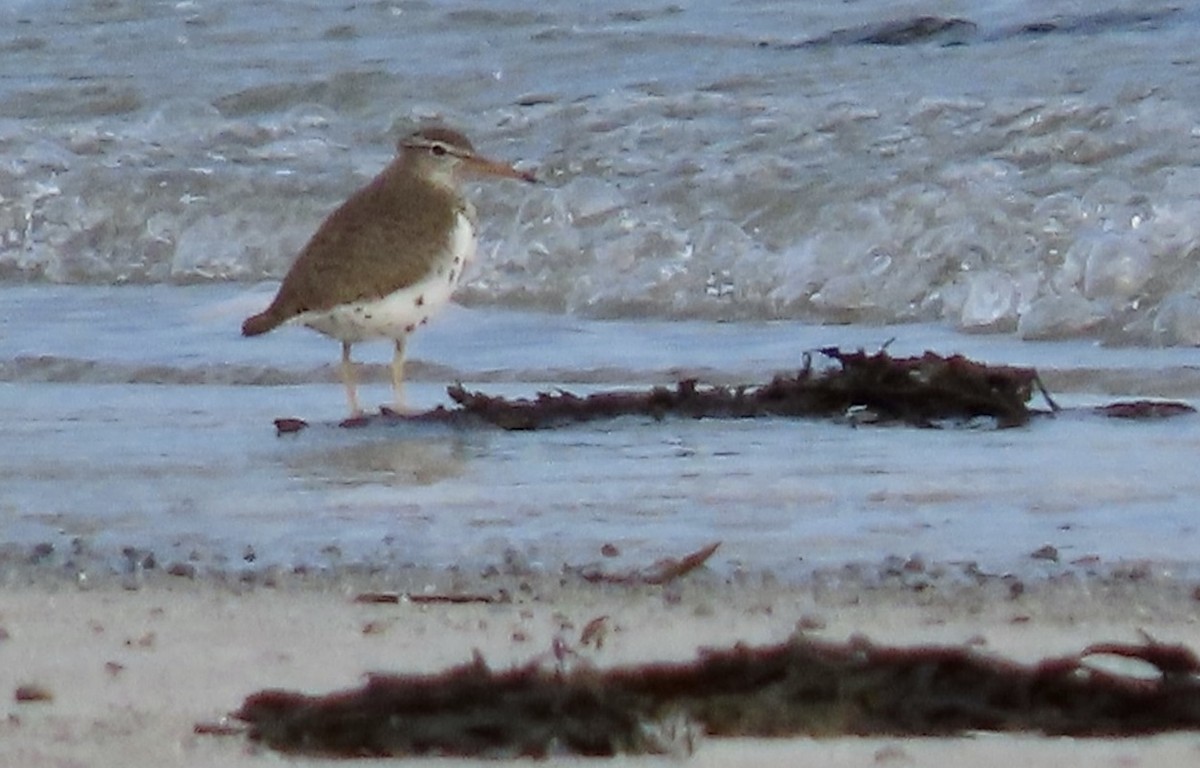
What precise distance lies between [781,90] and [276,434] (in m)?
4.96

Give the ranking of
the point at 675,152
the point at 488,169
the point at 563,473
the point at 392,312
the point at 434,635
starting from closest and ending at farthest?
the point at 434,635 < the point at 563,473 < the point at 392,312 < the point at 488,169 < the point at 675,152

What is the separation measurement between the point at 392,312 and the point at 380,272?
0.10 metres

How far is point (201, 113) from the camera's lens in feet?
37.0

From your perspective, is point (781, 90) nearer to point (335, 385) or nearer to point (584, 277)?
point (584, 277)

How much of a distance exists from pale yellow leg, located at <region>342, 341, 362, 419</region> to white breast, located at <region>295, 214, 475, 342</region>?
50mm

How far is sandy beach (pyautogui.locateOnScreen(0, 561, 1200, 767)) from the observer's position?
122 inches

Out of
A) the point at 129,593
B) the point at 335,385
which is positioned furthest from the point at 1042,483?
the point at 335,385

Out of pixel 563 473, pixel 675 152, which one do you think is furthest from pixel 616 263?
pixel 563 473

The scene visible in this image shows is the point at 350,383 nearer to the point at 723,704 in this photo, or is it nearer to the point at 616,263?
the point at 616,263

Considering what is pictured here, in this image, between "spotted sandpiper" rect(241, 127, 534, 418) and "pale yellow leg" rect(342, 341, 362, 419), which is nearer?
"pale yellow leg" rect(342, 341, 362, 419)

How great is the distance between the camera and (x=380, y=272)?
6.59 metres

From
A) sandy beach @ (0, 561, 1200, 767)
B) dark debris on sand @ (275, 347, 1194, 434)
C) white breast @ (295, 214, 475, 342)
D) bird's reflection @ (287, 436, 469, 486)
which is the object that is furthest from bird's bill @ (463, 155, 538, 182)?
sandy beach @ (0, 561, 1200, 767)

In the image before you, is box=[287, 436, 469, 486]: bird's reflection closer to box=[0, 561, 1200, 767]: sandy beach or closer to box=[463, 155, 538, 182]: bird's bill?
box=[0, 561, 1200, 767]: sandy beach

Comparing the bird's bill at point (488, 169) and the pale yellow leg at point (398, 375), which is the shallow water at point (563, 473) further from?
the bird's bill at point (488, 169)
